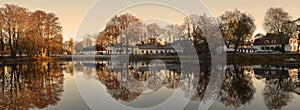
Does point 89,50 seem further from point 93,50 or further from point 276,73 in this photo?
point 276,73

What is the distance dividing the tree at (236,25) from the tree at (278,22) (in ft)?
10.1

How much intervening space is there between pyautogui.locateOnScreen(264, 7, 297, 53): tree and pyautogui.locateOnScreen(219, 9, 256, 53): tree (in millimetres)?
3072

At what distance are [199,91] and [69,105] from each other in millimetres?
7738

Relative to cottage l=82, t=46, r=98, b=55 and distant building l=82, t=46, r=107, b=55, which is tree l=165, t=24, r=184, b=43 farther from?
cottage l=82, t=46, r=98, b=55

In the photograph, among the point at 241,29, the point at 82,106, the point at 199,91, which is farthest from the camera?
the point at 241,29

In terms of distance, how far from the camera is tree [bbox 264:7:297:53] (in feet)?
175

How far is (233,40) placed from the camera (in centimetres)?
5522

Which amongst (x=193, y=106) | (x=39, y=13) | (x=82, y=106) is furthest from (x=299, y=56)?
(x=39, y=13)

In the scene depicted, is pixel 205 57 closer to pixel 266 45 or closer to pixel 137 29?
pixel 137 29

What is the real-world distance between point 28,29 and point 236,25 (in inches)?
1508

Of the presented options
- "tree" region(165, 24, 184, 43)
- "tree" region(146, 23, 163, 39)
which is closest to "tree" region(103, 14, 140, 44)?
"tree" region(165, 24, 184, 43)

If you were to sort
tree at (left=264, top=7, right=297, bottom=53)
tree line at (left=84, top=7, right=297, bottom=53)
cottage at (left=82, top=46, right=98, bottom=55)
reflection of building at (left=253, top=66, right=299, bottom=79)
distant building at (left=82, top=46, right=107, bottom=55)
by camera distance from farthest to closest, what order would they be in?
cottage at (left=82, top=46, right=98, bottom=55) → distant building at (left=82, top=46, right=107, bottom=55) → tree at (left=264, top=7, right=297, bottom=53) → tree line at (left=84, top=7, right=297, bottom=53) → reflection of building at (left=253, top=66, right=299, bottom=79)

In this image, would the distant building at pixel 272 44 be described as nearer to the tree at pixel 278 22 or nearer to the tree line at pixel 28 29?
the tree at pixel 278 22

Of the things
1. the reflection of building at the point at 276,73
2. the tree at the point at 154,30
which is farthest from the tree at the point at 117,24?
the reflection of building at the point at 276,73
